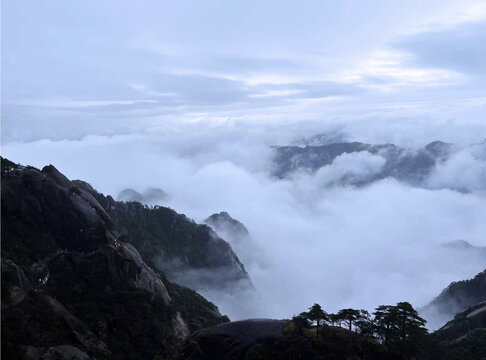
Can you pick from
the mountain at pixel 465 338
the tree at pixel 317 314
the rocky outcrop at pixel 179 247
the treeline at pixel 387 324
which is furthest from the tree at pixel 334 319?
the rocky outcrop at pixel 179 247

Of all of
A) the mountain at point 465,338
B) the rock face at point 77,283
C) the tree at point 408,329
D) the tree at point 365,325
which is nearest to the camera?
the tree at point 408,329

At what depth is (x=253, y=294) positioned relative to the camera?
14862cm

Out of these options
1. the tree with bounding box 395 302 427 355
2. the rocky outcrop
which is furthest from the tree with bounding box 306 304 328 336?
the rocky outcrop

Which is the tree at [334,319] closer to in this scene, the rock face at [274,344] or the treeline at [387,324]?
the treeline at [387,324]

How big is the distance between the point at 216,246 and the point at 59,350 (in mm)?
94211

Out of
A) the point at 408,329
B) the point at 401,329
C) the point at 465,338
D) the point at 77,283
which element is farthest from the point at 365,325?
the point at 77,283

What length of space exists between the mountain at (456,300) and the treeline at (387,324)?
62.5 m

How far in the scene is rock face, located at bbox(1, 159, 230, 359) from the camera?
51.7 m

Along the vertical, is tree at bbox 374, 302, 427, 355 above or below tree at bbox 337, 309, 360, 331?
below

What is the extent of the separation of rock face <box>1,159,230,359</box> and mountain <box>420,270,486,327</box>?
6070 centimetres

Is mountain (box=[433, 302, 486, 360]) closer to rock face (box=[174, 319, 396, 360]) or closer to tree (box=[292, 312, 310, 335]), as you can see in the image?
rock face (box=[174, 319, 396, 360])

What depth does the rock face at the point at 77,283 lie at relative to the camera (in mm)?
51719

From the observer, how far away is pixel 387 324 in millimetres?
46812

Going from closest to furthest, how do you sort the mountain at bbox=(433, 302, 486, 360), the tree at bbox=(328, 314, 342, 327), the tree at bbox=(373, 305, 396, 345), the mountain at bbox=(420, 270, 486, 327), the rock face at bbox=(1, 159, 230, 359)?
the tree at bbox=(373, 305, 396, 345) < the tree at bbox=(328, 314, 342, 327) < the rock face at bbox=(1, 159, 230, 359) < the mountain at bbox=(433, 302, 486, 360) < the mountain at bbox=(420, 270, 486, 327)
